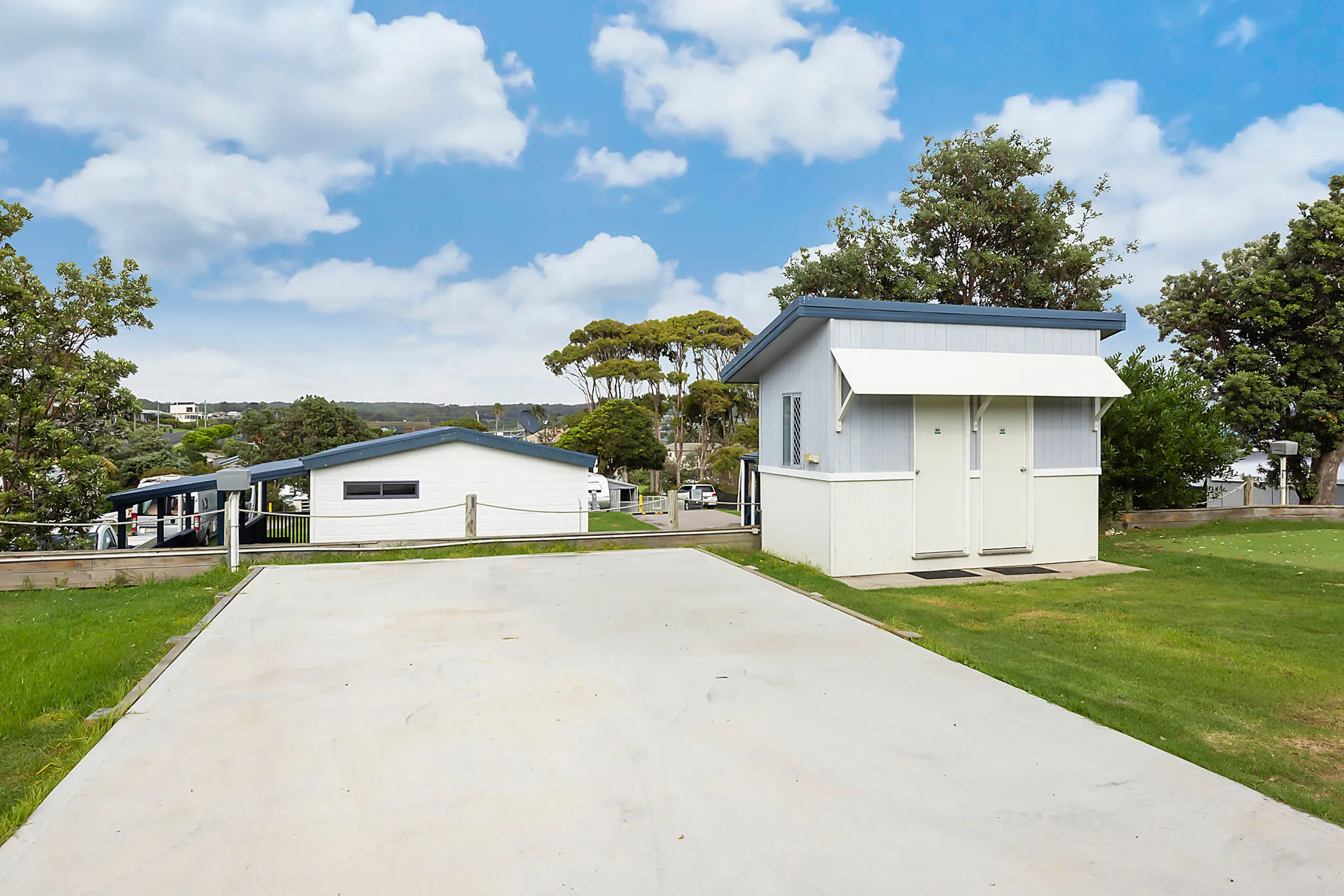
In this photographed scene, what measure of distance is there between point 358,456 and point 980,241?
17711 mm

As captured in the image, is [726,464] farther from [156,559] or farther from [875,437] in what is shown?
[156,559]

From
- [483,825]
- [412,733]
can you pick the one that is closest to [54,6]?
[412,733]

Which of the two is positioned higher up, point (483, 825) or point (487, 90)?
point (487, 90)

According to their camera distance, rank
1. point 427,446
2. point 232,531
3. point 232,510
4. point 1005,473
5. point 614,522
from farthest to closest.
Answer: point 614,522 < point 427,446 < point 1005,473 < point 232,531 < point 232,510

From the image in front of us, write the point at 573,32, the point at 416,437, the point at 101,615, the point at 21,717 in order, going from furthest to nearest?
the point at 416,437, the point at 573,32, the point at 101,615, the point at 21,717

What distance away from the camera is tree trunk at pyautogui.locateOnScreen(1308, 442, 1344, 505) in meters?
16.7

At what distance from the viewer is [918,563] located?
8961 millimetres

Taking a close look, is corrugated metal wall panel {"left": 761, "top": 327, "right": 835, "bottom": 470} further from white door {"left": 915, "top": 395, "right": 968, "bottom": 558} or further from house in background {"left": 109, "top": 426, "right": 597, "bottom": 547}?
house in background {"left": 109, "top": 426, "right": 597, "bottom": 547}

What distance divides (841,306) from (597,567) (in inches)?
165

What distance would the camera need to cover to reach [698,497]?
36344mm

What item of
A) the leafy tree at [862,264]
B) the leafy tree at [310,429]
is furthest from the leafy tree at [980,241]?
the leafy tree at [310,429]

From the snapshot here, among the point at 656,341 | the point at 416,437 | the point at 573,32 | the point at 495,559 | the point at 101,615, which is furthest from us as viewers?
the point at 656,341

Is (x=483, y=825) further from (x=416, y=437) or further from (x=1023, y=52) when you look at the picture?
(x=1023, y=52)

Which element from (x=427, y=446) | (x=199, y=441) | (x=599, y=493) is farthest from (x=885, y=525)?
(x=199, y=441)
